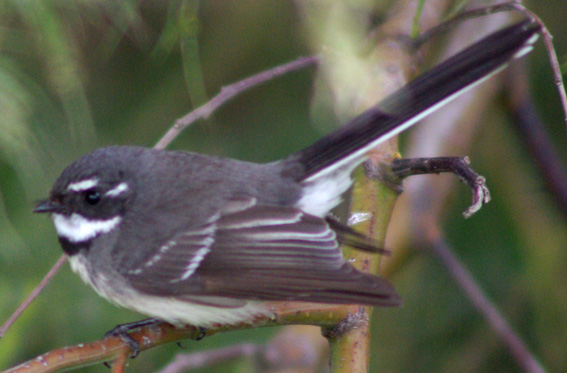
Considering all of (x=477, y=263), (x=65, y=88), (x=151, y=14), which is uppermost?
(x=151, y=14)

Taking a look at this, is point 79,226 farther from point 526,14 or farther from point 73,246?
point 526,14

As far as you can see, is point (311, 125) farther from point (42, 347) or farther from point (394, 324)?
point (42, 347)

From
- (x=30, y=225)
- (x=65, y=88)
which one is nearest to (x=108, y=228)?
(x=65, y=88)

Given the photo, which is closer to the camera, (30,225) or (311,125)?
(30,225)

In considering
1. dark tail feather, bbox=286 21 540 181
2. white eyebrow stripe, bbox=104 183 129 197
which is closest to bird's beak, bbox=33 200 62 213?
white eyebrow stripe, bbox=104 183 129 197

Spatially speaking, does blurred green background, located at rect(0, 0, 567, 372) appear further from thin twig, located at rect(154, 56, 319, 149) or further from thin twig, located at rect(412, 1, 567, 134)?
Result: thin twig, located at rect(412, 1, 567, 134)
